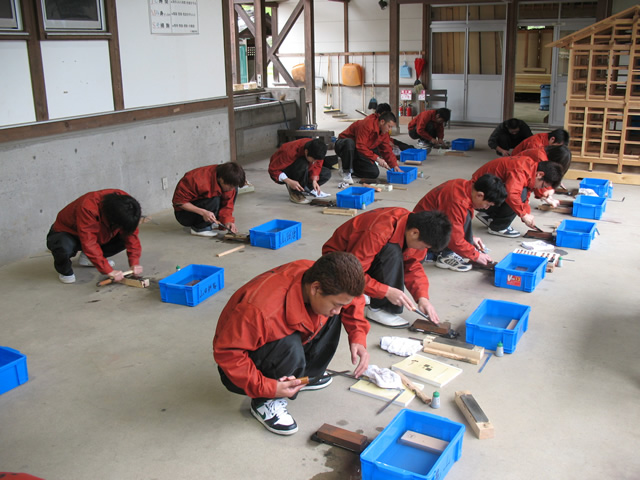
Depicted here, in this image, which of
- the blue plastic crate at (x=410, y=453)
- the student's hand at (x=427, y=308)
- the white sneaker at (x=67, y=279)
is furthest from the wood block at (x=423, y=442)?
the white sneaker at (x=67, y=279)

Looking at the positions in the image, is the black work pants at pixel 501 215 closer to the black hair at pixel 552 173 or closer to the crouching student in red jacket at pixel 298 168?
the black hair at pixel 552 173

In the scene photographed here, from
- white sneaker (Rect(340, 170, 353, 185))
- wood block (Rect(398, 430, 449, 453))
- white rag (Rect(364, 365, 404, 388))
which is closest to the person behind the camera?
wood block (Rect(398, 430, 449, 453))

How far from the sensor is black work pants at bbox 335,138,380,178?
841 cm

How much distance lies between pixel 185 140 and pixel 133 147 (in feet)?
3.03

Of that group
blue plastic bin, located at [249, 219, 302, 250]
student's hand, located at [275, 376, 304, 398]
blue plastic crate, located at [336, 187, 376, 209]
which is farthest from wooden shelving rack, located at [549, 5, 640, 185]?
student's hand, located at [275, 376, 304, 398]

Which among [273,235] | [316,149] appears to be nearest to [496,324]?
[273,235]

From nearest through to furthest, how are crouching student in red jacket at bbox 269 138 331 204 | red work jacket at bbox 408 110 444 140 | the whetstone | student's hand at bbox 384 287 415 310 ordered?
the whetstone
student's hand at bbox 384 287 415 310
crouching student in red jacket at bbox 269 138 331 204
red work jacket at bbox 408 110 444 140

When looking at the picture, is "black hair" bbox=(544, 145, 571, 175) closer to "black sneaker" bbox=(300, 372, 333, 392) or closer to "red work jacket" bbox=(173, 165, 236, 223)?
"red work jacket" bbox=(173, 165, 236, 223)

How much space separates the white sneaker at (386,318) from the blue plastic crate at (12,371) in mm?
2195

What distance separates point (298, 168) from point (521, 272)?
3.41 m

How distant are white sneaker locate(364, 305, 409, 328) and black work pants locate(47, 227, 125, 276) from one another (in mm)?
2174

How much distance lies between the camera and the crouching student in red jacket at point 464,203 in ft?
15.4

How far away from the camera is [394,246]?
12.8 feet

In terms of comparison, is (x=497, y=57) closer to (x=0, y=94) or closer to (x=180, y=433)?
(x=0, y=94)
